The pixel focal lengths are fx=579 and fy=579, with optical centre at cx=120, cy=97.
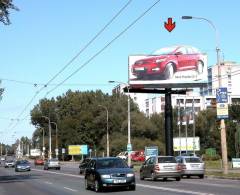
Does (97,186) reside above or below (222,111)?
below

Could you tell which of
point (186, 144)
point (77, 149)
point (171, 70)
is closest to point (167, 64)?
point (171, 70)

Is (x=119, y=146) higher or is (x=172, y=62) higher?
(x=172, y=62)

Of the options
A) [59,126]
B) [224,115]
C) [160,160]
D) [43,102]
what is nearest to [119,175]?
[160,160]

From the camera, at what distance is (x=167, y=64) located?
68.4 meters

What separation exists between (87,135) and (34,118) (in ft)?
97.5

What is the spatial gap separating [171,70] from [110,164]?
43.3 meters

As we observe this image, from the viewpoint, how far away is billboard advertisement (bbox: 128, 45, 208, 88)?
68062mm

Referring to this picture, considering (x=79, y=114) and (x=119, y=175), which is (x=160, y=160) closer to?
(x=119, y=175)

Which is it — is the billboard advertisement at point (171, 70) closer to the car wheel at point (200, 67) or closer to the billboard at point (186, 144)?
the car wheel at point (200, 67)

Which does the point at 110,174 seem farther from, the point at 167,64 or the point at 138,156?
the point at 138,156

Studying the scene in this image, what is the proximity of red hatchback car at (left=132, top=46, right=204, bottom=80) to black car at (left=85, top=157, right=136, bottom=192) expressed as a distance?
42632 mm

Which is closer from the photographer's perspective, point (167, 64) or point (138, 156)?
point (167, 64)

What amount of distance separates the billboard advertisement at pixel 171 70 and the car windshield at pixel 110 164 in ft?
138

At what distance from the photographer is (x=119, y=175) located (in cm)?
2483
